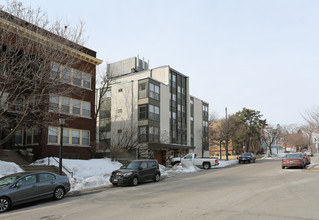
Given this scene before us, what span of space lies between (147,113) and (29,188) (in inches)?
1026

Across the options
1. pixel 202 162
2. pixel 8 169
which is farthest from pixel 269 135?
pixel 8 169

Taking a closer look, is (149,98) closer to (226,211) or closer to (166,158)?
(166,158)

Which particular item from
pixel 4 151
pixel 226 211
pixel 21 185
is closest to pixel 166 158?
pixel 4 151

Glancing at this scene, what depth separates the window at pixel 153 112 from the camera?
37997 millimetres

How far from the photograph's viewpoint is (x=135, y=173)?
17625 mm

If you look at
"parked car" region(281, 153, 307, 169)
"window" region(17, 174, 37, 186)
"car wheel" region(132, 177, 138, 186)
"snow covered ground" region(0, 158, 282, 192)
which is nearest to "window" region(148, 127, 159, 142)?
"snow covered ground" region(0, 158, 282, 192)

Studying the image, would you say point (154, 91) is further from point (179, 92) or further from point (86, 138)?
point (86, 138)

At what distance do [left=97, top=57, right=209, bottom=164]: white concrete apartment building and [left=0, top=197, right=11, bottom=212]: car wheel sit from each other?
68.5ft

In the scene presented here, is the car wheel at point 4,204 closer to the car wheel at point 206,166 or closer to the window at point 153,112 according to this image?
the car wheel at point 206,166

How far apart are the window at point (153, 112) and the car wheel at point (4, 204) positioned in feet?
90.2

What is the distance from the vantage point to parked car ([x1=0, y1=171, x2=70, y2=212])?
10875 millimetres

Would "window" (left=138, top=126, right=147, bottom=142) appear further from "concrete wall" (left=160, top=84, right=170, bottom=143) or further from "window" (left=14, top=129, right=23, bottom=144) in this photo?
"window" (left=14, top=129, right=23, bottom=144)

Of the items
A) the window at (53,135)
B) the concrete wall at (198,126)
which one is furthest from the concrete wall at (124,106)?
the concrete wall at (198,126)

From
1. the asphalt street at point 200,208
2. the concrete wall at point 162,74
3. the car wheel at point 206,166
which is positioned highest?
the concrete wall at point 162,74
